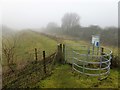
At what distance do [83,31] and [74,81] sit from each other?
11.5 metres

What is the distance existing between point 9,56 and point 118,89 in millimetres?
7000

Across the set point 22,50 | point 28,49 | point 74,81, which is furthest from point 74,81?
point 28,49

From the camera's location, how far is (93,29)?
17688 millimetres

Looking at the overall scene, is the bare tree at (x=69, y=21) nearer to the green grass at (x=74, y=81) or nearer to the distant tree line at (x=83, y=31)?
the distant tree line at (x=83, y=31)

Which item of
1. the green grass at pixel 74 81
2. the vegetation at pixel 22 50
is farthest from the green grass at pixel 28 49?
the green grass at pixel 74 81

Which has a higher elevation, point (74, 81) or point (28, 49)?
point (28, 49)

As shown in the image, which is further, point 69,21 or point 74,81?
point 69,21

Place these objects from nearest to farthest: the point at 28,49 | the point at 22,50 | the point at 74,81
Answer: the point at 74,81 < the point at 22,50 < the point at 28,49

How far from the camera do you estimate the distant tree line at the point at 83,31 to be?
15180 millimetres

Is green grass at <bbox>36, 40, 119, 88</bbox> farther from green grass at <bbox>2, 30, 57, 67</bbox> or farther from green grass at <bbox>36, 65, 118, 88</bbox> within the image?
green grass at <bbox>2, 30, 57, 67</bbox>

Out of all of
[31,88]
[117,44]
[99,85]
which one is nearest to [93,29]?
[117,44]

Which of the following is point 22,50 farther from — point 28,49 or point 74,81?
point 74,81

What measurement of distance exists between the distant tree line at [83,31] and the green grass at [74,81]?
7061mm

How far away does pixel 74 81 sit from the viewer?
7.65m
